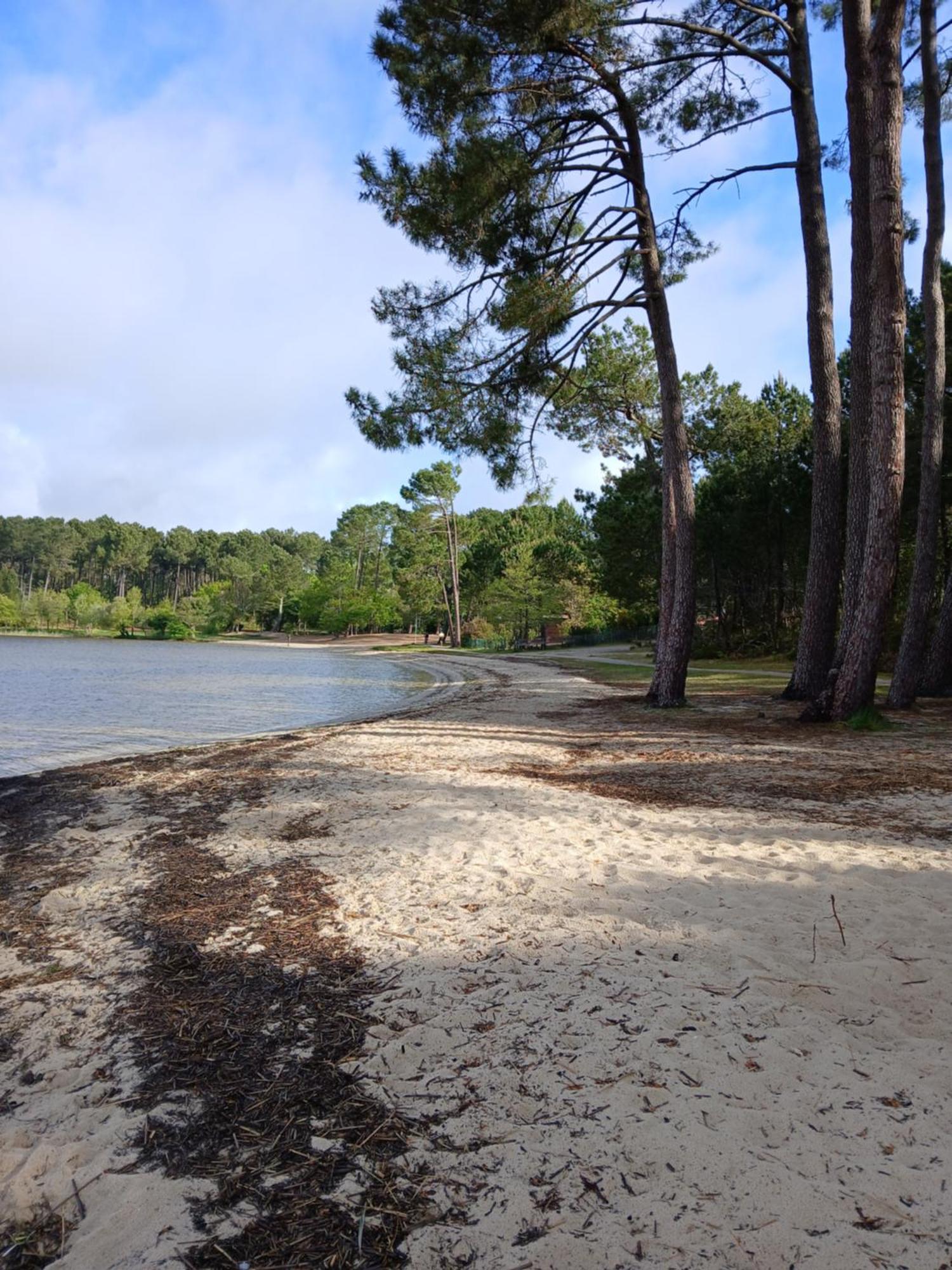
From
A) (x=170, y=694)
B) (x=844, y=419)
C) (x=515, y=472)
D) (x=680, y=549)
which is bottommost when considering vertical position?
(x=170, y=694)

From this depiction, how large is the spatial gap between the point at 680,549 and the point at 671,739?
4154 mm

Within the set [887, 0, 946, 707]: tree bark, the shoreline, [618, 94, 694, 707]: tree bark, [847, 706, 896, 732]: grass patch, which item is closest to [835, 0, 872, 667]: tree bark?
[847, 706, 896, 732]: grass patch

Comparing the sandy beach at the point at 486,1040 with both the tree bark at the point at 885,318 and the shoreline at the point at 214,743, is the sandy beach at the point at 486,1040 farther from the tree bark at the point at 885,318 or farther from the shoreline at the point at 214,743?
the tree bark at the point at 885,318

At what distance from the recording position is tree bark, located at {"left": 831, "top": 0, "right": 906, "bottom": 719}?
8.82m

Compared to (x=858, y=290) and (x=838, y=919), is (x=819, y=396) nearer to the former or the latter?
(x=858, y=290)

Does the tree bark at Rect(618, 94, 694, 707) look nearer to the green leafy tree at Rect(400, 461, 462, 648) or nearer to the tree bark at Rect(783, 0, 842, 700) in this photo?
the tree bark at Rect(783, 0, 842, 700)

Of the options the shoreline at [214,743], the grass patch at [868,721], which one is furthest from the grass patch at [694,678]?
the shoreline at [214,743]

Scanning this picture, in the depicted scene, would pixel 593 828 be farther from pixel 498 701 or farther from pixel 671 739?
pixel 498 701

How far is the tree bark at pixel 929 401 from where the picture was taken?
10648 millimetres

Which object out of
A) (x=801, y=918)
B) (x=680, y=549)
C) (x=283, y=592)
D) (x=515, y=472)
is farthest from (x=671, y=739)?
(x=283, y=592)

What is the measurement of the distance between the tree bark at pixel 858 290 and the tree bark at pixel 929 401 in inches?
43.0

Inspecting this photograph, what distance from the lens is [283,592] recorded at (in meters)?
85.6

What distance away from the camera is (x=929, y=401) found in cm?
1093

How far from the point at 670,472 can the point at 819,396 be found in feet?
9.07
